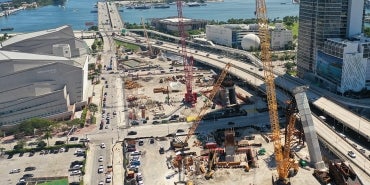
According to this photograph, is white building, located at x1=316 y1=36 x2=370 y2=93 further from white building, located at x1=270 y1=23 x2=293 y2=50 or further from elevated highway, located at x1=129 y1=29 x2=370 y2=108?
white building, located at x1=270 y1=23 x2=293 y2=50

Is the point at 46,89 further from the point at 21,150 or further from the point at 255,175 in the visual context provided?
the point at 255,175

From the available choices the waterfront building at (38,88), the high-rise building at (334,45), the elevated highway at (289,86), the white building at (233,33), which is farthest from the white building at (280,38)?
the waterfront building at (38,88)

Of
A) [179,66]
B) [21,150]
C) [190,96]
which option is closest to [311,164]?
[190,96]

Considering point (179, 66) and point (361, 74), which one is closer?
point (361, 74)

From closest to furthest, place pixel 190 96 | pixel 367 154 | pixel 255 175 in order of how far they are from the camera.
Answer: pixel 255 175 < pixel 367 154 < pixel 190 96

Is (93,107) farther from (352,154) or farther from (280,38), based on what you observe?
(280,38)

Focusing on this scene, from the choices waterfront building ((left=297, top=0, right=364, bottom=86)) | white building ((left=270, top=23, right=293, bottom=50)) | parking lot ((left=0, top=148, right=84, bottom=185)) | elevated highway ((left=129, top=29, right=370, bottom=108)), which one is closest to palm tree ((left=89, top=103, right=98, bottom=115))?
parking lot ((left=0, top=148, right=84, bottom=185))

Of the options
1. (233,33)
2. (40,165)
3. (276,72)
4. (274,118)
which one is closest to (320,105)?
(274,118)

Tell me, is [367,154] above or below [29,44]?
below
